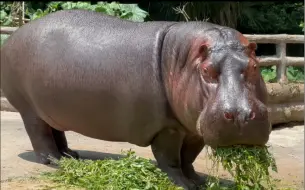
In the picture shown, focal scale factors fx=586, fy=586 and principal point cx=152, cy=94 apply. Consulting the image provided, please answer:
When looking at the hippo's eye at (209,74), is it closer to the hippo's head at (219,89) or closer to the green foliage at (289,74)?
the hippo's head at (219,89)

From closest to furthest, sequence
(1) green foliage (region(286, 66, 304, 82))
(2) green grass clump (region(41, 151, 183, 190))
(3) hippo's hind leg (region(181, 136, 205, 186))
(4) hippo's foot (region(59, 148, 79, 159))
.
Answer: (2) green grass clump (region(41, 151, 183, 190)) < (3) hippo's hind leg (region(181, 136, 205, 186)) < (4) hippo's foot (region(59, 148, 79, 159)) < (1) green foliage (region(286, 66, 304, 82))

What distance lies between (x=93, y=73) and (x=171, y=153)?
2.76ft

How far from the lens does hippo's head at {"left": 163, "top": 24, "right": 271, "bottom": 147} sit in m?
3.33

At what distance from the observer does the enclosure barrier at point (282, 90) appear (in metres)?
7.80

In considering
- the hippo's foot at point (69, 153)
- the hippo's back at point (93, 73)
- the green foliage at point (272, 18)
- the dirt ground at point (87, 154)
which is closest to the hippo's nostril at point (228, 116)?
the hippo's back at point (93, 73)

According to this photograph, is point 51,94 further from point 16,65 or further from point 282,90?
point 282,90

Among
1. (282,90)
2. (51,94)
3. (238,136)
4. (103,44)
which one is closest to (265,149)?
(238,136)

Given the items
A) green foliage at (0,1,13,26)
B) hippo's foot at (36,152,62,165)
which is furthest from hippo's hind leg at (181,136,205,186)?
green foliage at (0,1,13,26)

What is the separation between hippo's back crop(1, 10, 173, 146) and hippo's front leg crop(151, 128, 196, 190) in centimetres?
8

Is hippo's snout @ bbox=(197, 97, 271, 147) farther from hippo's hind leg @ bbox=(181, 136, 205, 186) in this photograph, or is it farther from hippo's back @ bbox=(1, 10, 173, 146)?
hippo's hind leg @ bbox=(181, 136, 205, 186)

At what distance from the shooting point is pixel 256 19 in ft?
40.2

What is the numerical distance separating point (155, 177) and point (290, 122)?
14.8ft

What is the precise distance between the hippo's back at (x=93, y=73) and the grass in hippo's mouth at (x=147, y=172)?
0.21 m

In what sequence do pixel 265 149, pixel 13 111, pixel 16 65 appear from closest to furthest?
pixel 265 149 → pixel 16 65 → pixel 13 111
